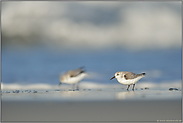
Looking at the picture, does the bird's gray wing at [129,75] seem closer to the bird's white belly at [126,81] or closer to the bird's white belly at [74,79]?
the bird's white belly at [126,81]

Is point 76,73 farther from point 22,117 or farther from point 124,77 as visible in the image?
point 22,117

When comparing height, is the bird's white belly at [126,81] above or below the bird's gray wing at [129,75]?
below

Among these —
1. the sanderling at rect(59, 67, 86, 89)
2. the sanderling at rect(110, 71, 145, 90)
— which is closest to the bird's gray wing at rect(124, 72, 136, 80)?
the sanderling at rect(110, 71, 145, 90)

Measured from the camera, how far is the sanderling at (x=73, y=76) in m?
6.95

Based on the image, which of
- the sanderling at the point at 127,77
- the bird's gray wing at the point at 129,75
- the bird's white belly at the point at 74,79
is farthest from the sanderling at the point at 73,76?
the bird's gray wing at the point at 129,75

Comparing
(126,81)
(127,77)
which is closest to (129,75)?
(127,77)

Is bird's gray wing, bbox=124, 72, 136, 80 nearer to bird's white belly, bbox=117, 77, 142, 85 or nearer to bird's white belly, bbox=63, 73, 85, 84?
bird's white belly, bbox=117, 77, 142, 85

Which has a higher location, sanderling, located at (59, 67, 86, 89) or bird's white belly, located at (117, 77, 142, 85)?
sanderling, located at (59, 67, 86, 89)

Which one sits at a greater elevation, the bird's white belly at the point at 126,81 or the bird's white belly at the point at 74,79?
the bird's white belly at the point at 74,79

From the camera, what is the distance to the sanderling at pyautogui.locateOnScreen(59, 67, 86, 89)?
6.95 meters

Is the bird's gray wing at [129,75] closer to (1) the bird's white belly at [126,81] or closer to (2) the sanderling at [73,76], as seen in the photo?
Answer: (1) the bird's white belly at [126,81]

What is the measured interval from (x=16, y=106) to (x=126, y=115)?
82.4 inches

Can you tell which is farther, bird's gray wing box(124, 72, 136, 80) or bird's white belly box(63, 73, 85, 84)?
bird's white belly box(63, 73, 85, 84)

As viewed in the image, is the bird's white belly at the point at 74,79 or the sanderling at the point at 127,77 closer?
the sanderling at the point at 127,77
